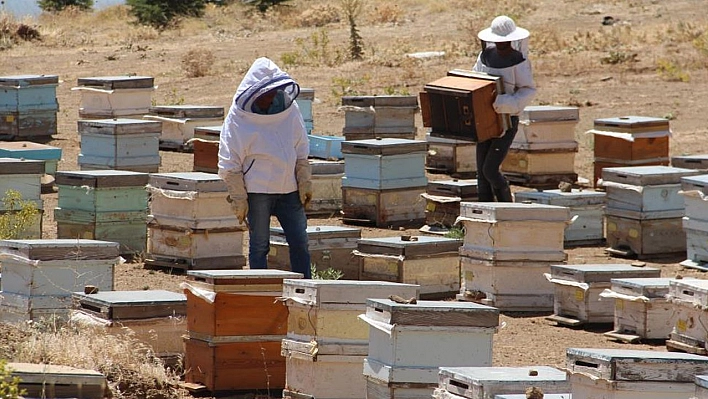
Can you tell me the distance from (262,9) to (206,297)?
133 feet

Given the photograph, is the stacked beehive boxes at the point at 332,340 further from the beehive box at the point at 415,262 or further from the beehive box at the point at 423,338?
the beehive box at the point at 415,262

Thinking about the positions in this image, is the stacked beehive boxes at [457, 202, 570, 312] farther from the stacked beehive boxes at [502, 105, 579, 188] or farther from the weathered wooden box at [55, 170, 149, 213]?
the stacked beehive boxes at [502, 105, 579, 188]

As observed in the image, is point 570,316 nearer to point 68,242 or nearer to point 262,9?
point 68,242

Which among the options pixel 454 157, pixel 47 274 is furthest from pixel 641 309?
pixel 454 157

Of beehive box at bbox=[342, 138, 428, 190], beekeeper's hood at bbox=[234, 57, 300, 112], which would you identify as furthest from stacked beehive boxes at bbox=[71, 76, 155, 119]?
beekeeper's hood at bbox=[234, 57, 300, 112]

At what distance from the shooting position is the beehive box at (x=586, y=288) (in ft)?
31.3

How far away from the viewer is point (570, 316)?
32.1 feet

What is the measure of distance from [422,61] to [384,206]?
16.9 m

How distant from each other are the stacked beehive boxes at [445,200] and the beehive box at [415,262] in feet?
8.19

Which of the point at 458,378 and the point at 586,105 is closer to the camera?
the point at 458,378

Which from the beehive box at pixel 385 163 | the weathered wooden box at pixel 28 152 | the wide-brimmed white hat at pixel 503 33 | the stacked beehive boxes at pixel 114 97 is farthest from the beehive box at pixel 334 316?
the stacked beehive boxes at pixel 114 97

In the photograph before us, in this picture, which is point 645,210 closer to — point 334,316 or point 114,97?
point 334,316

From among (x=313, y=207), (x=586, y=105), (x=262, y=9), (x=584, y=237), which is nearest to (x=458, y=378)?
(x=584, y=237)

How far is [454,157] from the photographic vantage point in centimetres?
1614
